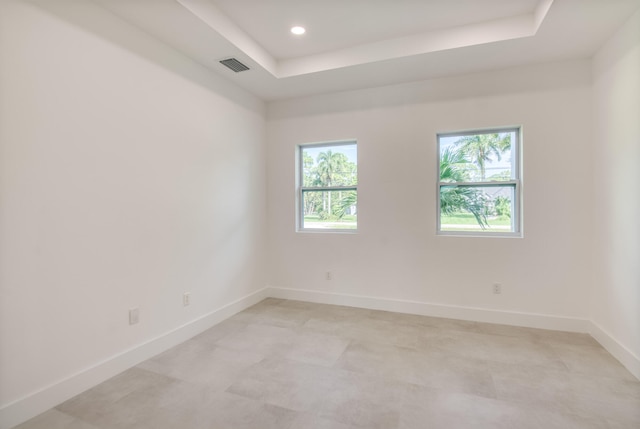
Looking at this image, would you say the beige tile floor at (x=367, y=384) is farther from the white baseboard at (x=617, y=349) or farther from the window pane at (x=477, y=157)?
the window pane at (x=477, y=157)

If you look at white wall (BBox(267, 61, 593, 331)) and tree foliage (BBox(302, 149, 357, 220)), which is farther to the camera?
tree foliage (BBox(302, 149, 357, 220))

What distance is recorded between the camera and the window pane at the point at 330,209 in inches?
150

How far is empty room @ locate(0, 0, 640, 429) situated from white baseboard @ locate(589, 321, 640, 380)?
16mm

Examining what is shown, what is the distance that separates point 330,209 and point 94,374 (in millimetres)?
2786

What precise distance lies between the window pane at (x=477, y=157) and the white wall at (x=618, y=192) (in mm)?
707

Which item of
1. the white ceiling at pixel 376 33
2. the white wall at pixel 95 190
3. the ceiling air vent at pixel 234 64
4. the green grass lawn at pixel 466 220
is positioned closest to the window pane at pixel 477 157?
the green grass lawn at pixel 466 220

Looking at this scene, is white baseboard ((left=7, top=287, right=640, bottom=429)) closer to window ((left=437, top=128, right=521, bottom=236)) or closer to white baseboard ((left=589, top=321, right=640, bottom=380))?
white baseboard ((left=589, top=321, right=640, bottom=380))

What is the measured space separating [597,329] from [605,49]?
247cm

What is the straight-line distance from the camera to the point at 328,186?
392 cm

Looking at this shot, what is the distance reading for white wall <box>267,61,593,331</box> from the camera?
289cm

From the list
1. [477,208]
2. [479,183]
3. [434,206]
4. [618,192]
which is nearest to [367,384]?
[434,206]

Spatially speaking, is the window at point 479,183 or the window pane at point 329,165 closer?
the window at point 479,183

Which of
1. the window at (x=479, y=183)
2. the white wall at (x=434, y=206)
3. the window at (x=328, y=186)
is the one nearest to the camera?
the white wall at (x=434, y=206)

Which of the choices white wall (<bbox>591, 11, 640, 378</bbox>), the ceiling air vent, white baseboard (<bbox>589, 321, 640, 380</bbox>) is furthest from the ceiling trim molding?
white baseboard (<bbox>589, 321, 640, 380</bbox>)
